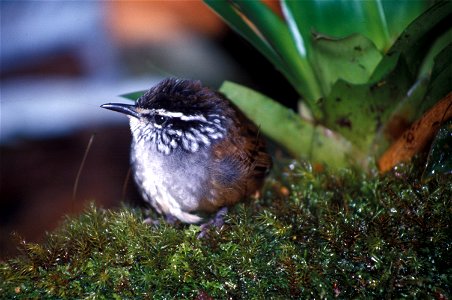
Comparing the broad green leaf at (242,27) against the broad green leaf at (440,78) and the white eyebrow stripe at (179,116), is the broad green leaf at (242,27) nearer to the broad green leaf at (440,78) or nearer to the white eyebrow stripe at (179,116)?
the white eyebrow stripe at (179,116)

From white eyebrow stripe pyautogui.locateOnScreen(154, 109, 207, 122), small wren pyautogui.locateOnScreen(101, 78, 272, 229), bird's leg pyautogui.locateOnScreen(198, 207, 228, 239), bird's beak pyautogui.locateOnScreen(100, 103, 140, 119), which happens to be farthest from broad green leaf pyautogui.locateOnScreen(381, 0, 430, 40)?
bird's beak pyautogui.locateOnScreen(100, 103, 140, 119)

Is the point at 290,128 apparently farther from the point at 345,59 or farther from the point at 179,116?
the point at 179,116

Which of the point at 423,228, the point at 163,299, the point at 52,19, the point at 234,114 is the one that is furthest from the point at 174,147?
the point at 52,19

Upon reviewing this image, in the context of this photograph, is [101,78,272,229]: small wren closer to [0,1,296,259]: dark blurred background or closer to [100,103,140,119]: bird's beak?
[100,103,140,119]: bird's beak

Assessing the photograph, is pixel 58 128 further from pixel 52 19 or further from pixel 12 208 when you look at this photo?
pixel 52 19

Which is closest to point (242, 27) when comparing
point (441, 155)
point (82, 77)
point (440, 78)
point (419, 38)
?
point (419, 38)

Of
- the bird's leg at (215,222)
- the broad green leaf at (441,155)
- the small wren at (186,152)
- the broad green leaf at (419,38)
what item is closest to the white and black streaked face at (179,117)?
the small wren at (186,152)

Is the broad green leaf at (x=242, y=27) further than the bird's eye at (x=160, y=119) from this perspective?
Yes
